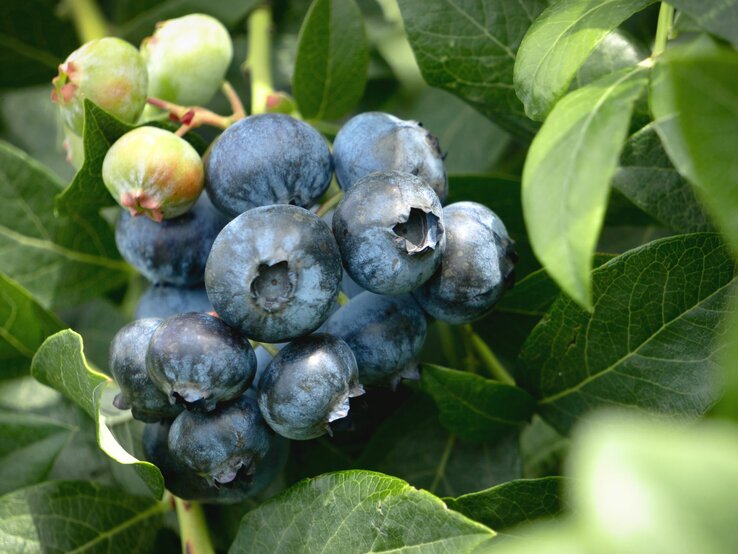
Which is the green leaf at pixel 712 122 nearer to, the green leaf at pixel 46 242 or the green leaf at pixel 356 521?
the green leaf at pixel 356 521

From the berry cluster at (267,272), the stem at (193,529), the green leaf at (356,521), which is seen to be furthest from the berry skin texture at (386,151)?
the stem at (193,529)

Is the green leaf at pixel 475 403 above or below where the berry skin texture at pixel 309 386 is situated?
below

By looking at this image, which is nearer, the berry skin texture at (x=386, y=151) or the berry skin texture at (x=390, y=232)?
the berry skin texture at (x=390, y=232)

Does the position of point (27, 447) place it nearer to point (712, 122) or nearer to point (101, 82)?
point (101, 82)

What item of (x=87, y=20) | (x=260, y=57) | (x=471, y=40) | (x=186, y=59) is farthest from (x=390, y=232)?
(x=87, y=20)

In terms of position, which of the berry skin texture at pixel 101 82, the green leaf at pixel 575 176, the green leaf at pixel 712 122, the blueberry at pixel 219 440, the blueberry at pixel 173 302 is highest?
the green leaf at pixel 712 122

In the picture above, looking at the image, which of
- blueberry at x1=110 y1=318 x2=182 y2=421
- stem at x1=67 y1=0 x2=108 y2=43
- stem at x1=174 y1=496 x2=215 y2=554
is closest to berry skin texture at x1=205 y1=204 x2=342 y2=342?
blueberry at x1=110 y1=318 x2=182 y2=421
